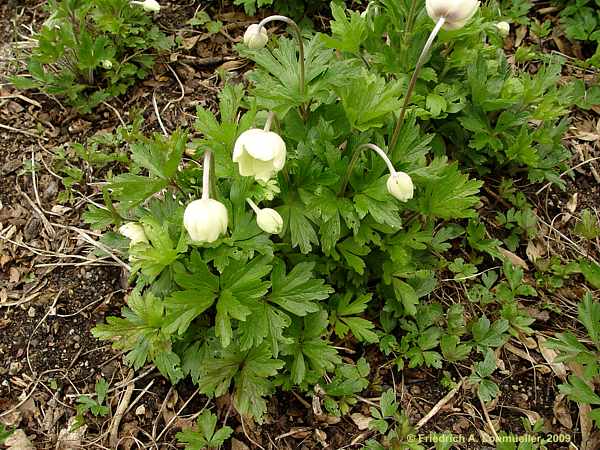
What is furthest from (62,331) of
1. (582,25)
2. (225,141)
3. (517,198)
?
(582,25)

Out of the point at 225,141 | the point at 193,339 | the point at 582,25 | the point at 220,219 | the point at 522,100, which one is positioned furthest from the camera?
the point at 582,25

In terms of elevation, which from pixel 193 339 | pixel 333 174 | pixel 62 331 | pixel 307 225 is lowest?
pixel 62 331

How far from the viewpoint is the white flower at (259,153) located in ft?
5.77

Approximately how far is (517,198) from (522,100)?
481mm

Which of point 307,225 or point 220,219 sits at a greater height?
point 220,219

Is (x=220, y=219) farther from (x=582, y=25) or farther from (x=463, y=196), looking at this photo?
(x=582, y=25)

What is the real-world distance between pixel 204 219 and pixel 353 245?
2.41ft

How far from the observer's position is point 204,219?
1.76 metres

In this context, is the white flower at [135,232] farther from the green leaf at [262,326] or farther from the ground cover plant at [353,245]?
the green leaf at [262,326]

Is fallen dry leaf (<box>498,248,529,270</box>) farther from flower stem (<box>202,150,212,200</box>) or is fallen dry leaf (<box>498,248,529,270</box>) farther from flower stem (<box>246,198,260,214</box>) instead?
flower stem (<box>202,150,212,200</box>)

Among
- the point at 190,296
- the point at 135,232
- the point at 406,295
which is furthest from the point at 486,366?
the point at 135,232

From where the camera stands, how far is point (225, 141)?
211 cm

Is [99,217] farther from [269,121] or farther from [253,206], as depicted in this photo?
[269,121]

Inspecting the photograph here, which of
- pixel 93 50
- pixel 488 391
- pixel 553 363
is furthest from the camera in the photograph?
pixel 93 50
